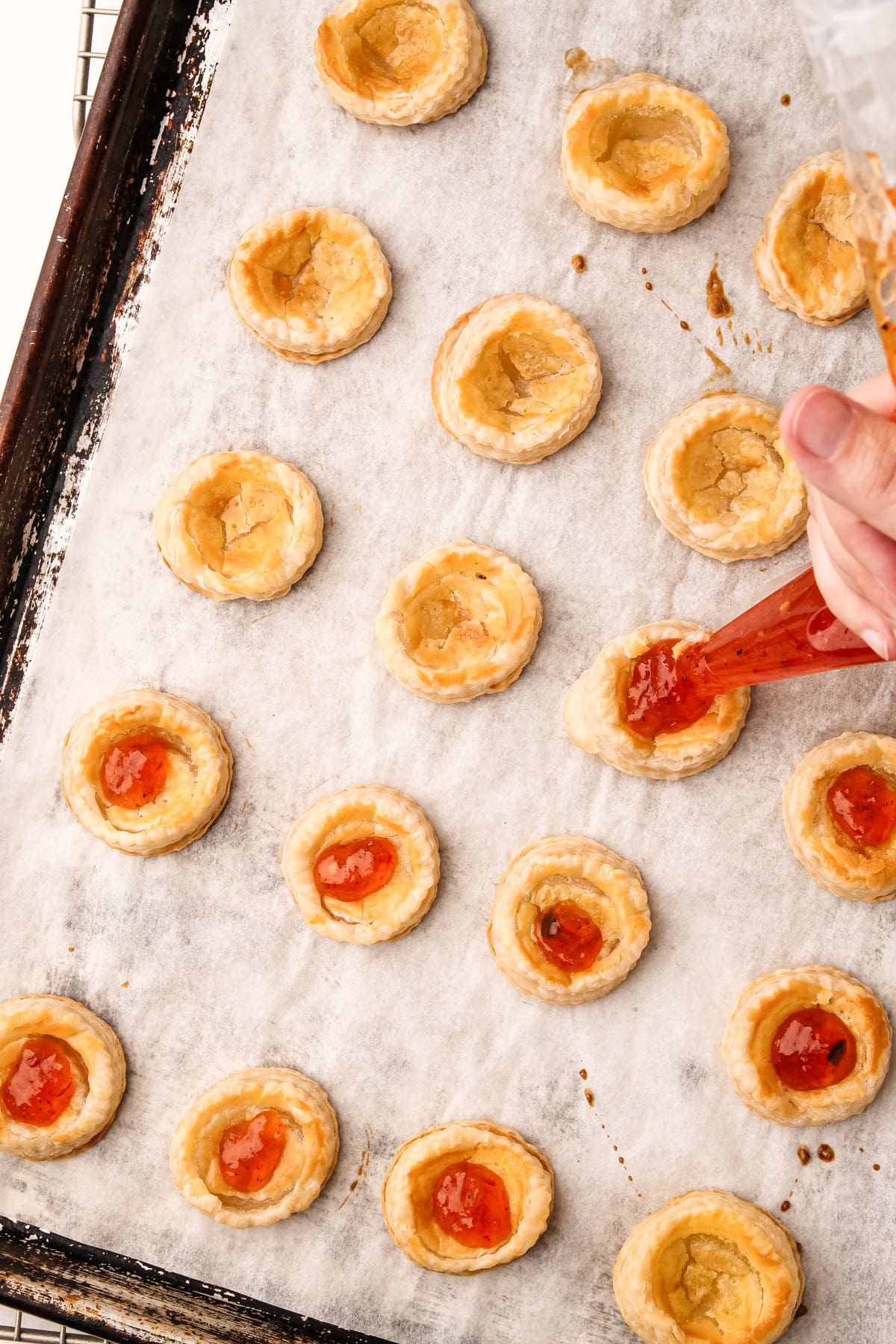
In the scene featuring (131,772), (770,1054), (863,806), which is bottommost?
(770,1054)

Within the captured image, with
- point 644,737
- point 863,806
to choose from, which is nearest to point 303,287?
point 644,737

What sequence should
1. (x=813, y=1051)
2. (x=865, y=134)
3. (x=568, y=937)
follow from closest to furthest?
(x=865, y=134) → (x=813, y=1051) → (x=568, y=937)

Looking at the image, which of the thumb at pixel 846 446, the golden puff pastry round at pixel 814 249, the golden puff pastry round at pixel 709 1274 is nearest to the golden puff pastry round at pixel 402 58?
the golden puff pastry round at pixel 814 249

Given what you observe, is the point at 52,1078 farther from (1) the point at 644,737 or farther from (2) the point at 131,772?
(1) the point at 644,737

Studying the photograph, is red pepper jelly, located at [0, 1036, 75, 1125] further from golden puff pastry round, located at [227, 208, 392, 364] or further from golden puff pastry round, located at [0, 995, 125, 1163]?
golden puff pastry round, located at [227, 208, 392, 364]

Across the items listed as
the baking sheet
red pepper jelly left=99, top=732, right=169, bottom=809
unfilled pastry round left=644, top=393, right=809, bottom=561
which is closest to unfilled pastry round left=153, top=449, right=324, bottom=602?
the baking sheet

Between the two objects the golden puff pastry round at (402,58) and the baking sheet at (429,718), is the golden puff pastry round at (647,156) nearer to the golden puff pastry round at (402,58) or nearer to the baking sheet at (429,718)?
the baking sheet at (429,718)
